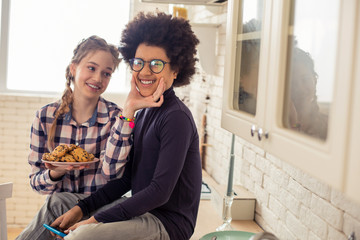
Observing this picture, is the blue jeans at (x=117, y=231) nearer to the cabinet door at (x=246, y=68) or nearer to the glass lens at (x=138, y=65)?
the cabinet door at (x=246, y=68)

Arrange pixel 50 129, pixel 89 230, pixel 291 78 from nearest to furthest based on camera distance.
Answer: pixel 291 78
pixel 89 230
pixel 50 129

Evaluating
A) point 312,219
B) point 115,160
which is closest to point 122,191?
point 115,160

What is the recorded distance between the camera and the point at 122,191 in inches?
83.6

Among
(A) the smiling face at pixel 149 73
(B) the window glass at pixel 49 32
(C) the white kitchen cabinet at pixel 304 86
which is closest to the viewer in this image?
(C) the white kitchen cabinet at pixel 304 86

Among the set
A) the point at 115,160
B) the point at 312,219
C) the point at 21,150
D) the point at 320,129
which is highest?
the point at 320,129

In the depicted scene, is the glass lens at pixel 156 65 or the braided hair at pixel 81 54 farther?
the braided hair at pixel 81 54

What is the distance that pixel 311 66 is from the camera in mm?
1145

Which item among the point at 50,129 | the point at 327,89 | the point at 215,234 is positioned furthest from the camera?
the point at 50,129

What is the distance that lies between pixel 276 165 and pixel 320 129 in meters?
1.06

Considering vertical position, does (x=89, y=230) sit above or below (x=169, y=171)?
below

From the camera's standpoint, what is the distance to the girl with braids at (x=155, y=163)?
173 centimetres

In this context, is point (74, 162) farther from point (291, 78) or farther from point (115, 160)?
point (291, 78)

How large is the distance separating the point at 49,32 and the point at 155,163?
11.0ft

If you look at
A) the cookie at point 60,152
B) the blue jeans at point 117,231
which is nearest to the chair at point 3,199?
the blue jeans at point 117,231
